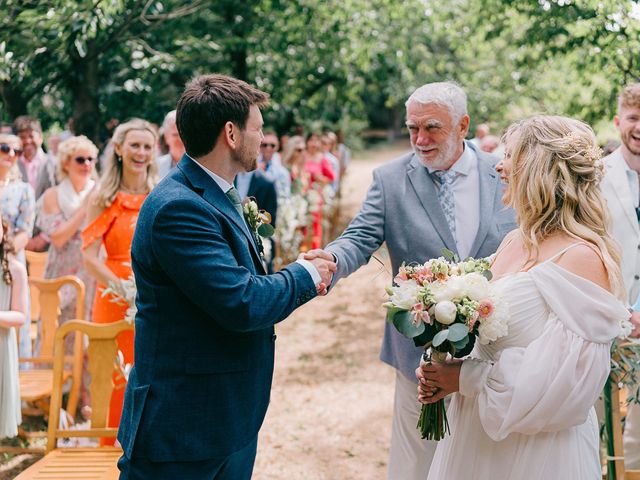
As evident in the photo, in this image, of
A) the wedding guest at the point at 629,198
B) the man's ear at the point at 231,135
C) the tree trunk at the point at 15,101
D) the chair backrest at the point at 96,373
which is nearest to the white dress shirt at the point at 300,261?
the man's ear at the point at 231,135

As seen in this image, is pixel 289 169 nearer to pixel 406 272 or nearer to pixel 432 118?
pixel 432 118

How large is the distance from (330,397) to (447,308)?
15.3 feet

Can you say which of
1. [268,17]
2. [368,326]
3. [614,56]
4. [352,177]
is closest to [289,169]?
[268,17]

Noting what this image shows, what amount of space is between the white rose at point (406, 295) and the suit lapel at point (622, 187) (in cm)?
217

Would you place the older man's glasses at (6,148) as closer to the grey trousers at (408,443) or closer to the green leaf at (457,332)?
the grey trousers at (408,443)

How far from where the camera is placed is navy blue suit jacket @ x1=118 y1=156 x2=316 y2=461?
2533mm

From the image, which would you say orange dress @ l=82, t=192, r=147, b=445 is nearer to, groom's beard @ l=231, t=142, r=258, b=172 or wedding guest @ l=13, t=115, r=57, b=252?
groom's beard @ l=231, t=142, r=258, b=172

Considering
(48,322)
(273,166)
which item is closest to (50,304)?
(48,322)

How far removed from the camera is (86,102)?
28.7ft

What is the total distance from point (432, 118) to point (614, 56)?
2.56 m

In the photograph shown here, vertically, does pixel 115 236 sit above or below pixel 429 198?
below

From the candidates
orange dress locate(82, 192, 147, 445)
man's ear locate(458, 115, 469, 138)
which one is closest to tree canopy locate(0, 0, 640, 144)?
orange dress locate(82, 192, 147, 445)

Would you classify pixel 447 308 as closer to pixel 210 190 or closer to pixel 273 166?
pixel 210 190

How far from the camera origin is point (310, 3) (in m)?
11.4
